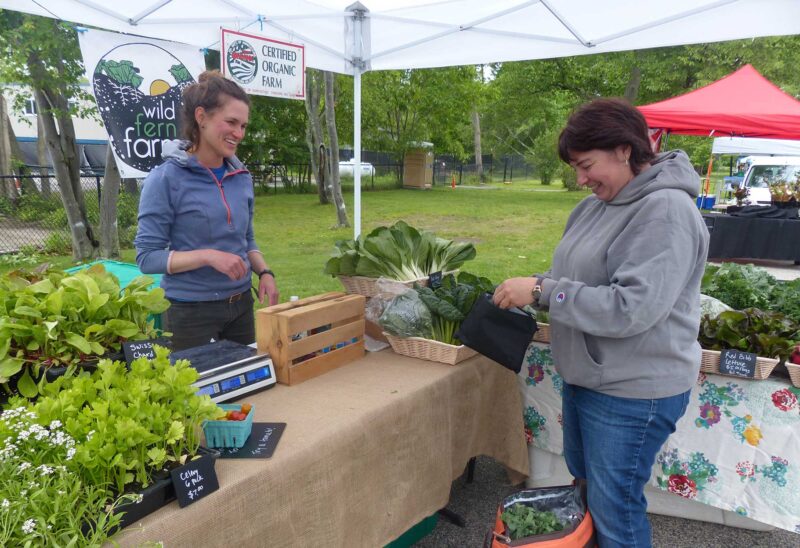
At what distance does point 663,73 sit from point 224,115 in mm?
20044

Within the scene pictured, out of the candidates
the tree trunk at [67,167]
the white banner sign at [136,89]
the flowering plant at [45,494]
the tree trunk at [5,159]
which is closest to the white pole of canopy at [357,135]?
the white banner sign at [136,89]

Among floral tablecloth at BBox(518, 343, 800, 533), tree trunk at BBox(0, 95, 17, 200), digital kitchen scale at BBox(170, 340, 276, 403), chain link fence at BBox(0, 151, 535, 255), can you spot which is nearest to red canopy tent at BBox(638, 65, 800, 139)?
floral tablecloth at BBox(518, 343, 800, 533)

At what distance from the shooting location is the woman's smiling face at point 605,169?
162cm

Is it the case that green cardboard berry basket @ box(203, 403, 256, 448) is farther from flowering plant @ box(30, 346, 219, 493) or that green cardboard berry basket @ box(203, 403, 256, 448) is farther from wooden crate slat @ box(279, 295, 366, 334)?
wooden crate slat @ box(279, 295, 366, 334)

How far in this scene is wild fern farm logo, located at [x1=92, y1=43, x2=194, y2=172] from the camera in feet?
9.48

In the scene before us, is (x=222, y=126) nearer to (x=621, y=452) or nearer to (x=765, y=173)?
(x=621, y=452)

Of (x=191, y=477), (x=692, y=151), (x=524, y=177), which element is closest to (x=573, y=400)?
(x=191, y=477)

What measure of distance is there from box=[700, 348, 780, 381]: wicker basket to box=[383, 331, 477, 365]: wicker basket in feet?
3.17

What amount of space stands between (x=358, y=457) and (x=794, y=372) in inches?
71.3

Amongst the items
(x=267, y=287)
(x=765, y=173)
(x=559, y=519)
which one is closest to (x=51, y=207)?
(x=267, y=287)

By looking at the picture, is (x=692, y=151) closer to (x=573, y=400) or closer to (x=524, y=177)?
(x=524, y=177)

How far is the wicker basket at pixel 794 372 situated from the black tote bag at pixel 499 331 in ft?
3.72

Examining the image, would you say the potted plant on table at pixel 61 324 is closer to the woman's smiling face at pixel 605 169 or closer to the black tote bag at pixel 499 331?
the black tote bag at pixel 499 331

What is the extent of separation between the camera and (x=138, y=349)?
1.53m
